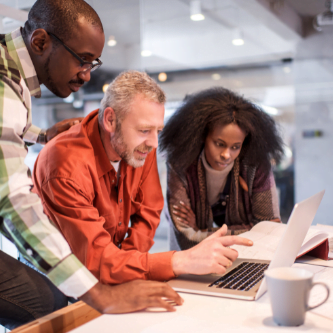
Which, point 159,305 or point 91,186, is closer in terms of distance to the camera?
point 159,305

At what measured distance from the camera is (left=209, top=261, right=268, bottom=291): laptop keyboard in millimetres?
886

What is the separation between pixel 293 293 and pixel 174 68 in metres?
3.73

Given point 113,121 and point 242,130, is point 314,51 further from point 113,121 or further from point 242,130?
point 113,121

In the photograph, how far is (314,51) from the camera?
149 inches

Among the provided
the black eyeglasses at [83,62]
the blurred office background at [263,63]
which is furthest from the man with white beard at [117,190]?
the blurred office background at [263,63]

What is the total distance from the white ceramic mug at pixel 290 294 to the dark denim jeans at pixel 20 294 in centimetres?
66

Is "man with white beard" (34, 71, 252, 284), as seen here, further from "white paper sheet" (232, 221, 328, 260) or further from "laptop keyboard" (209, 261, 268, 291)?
"white paper sheet" (232, 221, 328, 260)

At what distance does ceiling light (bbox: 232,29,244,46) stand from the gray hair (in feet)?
9.62

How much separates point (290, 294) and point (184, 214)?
1158mm

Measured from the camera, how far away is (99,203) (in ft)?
4.13

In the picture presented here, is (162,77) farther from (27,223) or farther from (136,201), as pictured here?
(27,223)

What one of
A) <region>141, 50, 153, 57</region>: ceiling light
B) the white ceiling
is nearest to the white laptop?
the white ceiling

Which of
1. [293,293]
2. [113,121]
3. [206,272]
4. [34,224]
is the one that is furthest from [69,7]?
[293,293]

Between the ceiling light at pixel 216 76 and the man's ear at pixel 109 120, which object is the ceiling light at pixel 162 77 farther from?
the man's ear at pixel 109 120
